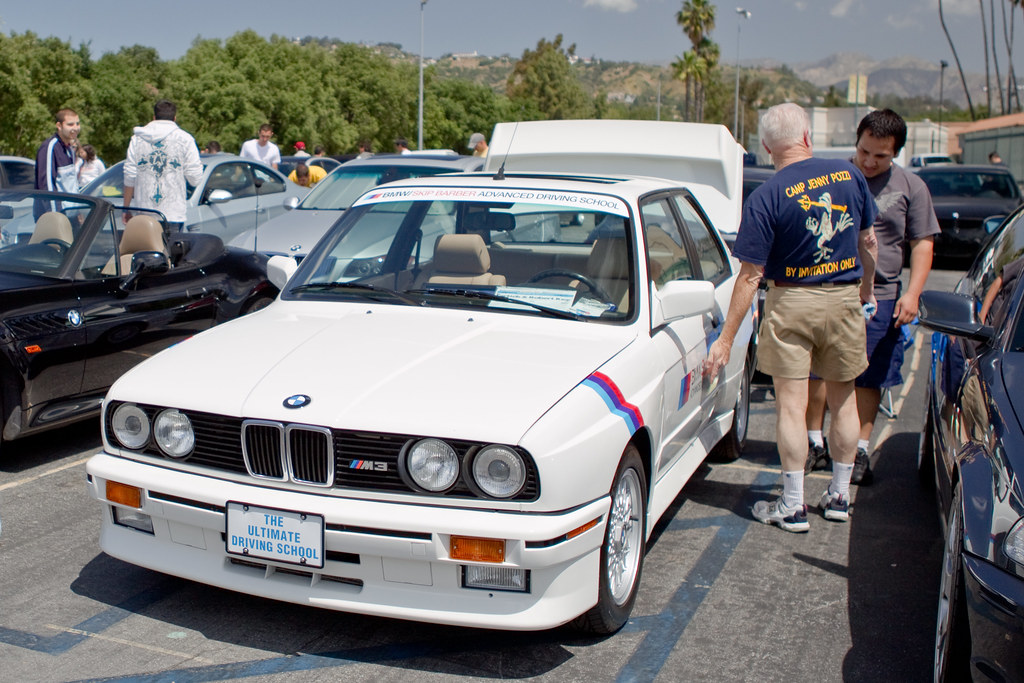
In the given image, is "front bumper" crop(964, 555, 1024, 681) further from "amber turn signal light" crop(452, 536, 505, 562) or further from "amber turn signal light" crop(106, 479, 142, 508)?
"amber turn signal light" crop(106, 479, 142, 508)

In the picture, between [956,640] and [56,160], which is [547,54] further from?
[956,640]

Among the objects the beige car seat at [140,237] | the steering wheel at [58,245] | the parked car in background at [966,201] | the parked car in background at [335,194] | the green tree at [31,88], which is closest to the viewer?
the steering wheel at [58,245]

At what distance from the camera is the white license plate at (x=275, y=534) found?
3111 millimetres

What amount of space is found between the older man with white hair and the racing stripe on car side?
109cm

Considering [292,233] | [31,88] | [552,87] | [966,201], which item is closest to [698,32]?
[552,87]

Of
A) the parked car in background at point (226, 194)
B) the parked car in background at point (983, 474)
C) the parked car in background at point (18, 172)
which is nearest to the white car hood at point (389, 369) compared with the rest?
the parked car in background at point (983, 474)

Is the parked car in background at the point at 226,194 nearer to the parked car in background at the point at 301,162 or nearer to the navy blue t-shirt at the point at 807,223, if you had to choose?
the navy blue t-shirt at the point at 807,223

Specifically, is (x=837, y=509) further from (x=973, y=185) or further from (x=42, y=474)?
(x=973, y=185)

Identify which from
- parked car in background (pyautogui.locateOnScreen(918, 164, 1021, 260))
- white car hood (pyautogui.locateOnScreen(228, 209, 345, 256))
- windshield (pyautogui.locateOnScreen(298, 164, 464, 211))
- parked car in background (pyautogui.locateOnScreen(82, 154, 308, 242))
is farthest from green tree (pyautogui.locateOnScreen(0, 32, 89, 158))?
parked car in background (pyautogui.locateOnScreen(918, 164, 1021, 260))

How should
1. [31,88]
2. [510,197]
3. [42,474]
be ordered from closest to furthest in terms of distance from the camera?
1. [510,197]
2. [42,474]
3. [31,88]

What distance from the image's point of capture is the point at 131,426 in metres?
3.51

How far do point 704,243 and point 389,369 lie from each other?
243 centimetres

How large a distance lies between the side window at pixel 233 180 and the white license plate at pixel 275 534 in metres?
8.66

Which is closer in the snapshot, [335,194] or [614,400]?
[614,400]
